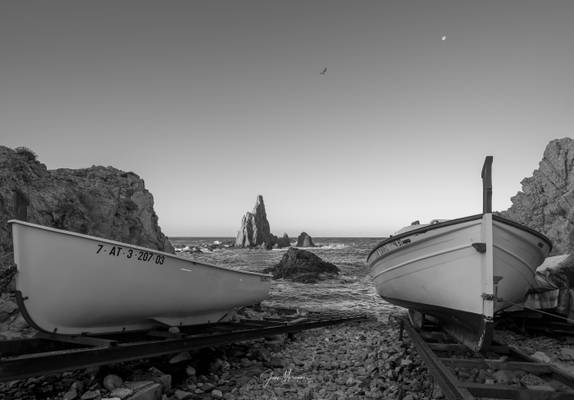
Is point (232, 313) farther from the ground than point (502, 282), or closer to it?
closer to it

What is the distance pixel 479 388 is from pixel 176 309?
5.29 meters

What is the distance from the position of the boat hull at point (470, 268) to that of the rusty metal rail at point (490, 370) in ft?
1.38

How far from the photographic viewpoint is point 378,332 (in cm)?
1038

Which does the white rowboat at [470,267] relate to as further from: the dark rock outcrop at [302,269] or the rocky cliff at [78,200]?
the dark rock outcrop at [302,269]

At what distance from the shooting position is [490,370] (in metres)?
6.14

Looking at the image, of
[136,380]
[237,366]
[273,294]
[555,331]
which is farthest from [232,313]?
[273,294]

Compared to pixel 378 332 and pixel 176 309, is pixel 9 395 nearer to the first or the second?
pixel 176 309

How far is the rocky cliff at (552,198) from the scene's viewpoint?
28844 mm

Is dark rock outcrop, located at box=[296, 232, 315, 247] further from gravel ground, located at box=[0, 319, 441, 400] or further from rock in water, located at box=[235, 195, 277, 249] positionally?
gravel ground, located at box=[0, 319, 441, 400]

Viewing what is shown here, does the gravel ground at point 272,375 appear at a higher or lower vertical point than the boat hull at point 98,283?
lower

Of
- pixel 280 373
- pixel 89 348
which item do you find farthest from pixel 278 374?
→ pixel 89 348

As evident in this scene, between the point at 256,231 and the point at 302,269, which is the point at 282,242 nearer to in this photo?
the point at 256,231

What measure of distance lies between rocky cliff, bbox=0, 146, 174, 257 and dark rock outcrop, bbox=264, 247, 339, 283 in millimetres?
13231

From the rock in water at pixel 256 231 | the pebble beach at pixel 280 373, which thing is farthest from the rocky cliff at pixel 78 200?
the rock in water at pixel 256 231
